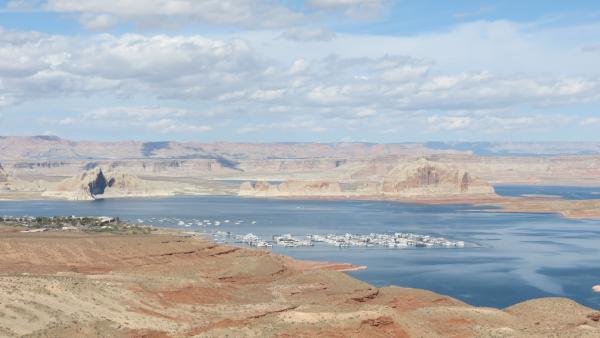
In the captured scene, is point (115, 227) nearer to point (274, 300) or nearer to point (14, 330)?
point (274, 300)

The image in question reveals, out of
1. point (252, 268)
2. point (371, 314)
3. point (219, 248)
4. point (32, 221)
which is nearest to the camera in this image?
point (371, 314)

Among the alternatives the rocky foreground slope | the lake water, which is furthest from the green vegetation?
the rocky foreground slope

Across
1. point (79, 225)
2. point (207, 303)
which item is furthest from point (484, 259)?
point (207, 303)

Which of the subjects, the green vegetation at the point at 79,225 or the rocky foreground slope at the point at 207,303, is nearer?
the rocky foreground slope at the point at 207,303

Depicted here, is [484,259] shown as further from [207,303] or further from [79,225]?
[207,303]

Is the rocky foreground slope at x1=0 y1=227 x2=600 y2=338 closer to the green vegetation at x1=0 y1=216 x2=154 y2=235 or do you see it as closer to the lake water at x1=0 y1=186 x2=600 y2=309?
the lake water at x1=0 y1=186 x2=600 y2=309

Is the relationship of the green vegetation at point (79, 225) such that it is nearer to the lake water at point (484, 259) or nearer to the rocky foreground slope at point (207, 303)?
the lake water at point (484, 259)

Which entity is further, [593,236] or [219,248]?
[593,236]

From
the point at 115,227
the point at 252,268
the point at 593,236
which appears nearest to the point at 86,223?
the point at 115,227

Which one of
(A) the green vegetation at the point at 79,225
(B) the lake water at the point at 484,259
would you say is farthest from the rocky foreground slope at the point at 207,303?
(A) the green vegetation at the point at 79,225
